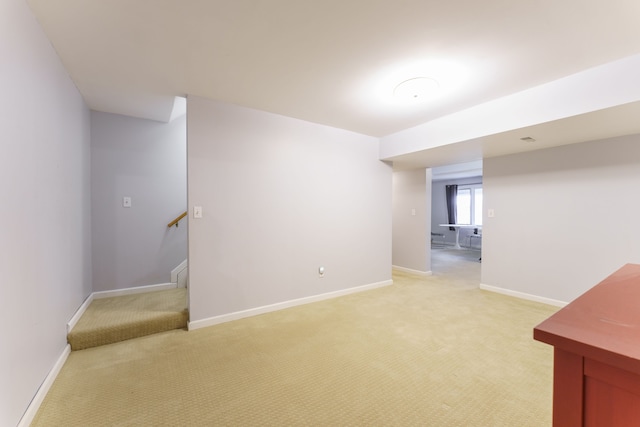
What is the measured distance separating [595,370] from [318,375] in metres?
1.64

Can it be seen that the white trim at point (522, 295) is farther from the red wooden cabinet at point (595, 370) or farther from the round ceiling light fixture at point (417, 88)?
the red wooden cabinet at point (595, 370)

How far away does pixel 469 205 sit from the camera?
8.95 metres

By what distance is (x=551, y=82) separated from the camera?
7.95 feet

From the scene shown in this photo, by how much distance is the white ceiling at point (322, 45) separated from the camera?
1.59 m

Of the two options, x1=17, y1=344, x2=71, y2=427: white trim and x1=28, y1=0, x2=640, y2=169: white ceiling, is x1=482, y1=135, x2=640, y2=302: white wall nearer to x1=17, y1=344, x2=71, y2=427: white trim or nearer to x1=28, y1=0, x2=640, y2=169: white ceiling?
x1=28, y1=0, x2=640, y2=169: white ceiling

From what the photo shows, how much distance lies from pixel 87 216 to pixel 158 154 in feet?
3.54

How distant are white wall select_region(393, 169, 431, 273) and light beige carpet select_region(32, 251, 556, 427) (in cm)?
209

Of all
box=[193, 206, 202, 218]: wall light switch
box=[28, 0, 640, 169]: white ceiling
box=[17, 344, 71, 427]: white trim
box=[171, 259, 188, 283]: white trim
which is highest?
box=[28, 0, 640, 169]: white ceiling

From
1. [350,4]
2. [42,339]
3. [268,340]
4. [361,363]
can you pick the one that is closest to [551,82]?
[350,4]

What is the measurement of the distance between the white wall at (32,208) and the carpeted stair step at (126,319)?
0.53 ft

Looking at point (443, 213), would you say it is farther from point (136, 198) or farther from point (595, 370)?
point (595, 370)

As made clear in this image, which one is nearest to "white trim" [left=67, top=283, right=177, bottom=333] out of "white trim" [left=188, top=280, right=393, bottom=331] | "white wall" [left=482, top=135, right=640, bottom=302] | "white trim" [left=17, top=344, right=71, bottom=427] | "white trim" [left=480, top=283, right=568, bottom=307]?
"white trim" [left=17, top=344, right=71, bottom=427]

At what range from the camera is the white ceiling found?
5.22 feet

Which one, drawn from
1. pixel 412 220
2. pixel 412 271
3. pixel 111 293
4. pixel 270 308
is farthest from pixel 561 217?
pixel 111 293
